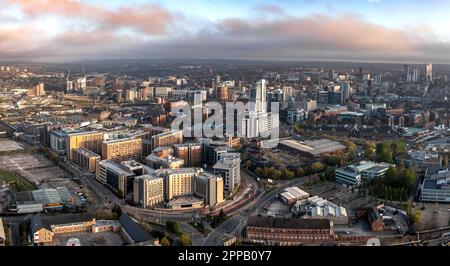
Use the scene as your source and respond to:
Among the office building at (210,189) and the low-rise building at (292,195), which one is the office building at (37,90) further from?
the low-rise building at (292,195)

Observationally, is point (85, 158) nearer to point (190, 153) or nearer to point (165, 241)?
point (190, 153)

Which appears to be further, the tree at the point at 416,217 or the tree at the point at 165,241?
the tree at the point at 416,217

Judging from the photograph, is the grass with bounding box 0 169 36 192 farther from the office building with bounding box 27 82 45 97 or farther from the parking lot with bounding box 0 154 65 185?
the office building with bounding box 27 82 45 97

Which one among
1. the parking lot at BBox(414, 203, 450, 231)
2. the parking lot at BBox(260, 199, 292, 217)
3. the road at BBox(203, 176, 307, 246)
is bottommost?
the parking lot at BBox(260, 199, 292, 217)

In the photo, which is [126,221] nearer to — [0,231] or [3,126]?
[0,231]

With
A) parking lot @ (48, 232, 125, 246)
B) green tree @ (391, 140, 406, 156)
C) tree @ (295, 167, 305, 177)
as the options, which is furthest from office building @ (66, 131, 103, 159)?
green tree @ (391, 140, 406, 156)

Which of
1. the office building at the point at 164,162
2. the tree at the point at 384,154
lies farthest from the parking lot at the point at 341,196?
the office building at the point at 164,162

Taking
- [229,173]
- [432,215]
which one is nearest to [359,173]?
[432,215]
